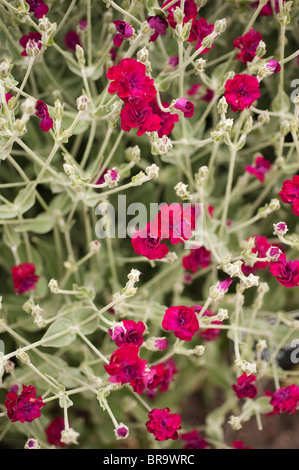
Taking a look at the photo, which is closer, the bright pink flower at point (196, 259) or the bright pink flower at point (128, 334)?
the bright pink flower at point (128, 334)

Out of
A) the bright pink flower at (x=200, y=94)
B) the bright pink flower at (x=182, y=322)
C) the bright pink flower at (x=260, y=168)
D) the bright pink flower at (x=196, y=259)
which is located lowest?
the bright pink flower at (x=182, y=322)

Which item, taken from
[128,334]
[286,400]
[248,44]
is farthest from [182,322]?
[248,44]

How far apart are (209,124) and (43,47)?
0.48 metres

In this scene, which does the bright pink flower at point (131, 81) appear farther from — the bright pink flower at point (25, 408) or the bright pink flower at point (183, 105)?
the bright pink flower at point (25, 408)

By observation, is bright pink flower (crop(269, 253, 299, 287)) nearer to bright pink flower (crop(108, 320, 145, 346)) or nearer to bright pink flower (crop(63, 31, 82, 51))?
bright pink flower (crop(108, 320, 145, 346))

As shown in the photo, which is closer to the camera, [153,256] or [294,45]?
[153,256]

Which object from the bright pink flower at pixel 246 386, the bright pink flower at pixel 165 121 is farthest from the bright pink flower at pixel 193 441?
the bright pink flower at pixel 165 121

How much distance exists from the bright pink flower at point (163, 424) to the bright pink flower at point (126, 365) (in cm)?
11

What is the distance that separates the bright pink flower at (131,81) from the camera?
61 centimetres

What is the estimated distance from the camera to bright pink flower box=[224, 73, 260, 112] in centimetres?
66

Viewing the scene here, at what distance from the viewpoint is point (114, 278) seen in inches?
33.2

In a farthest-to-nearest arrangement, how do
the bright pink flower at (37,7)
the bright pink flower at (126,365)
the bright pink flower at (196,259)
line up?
the bright pink flower at (196,259), the bright pink flower at (37,7), the bright pink flower at (126,365)

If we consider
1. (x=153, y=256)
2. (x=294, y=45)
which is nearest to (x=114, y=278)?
(x=153, y=256)
